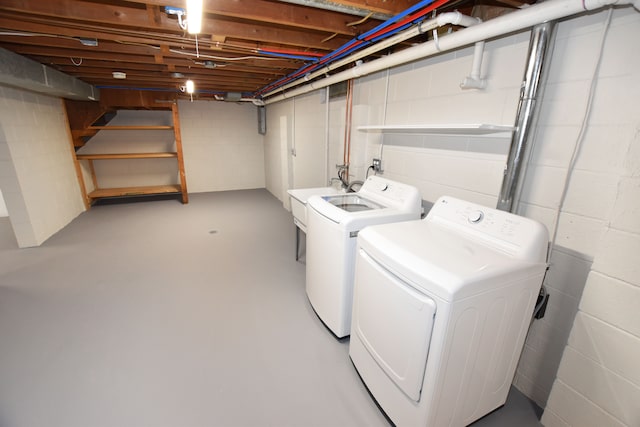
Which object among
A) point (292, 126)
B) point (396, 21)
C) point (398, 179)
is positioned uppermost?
point (396, 21)

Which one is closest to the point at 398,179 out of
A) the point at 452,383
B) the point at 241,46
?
the point at 452,383

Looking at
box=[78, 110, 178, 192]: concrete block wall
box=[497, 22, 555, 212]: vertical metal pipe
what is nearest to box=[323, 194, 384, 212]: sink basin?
box=[497, 22, 555, 212]: vertical metal pipe

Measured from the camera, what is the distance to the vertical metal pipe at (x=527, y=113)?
1.31 m

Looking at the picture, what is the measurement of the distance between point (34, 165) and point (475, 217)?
4.98 m

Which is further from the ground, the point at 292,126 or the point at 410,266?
the point at 292,126

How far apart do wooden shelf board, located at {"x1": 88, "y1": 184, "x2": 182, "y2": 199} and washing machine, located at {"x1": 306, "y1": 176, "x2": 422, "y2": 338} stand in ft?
14.4

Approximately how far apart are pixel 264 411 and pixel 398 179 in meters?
1.96

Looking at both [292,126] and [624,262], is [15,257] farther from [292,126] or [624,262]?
[624,262]

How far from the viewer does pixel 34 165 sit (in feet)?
11.7

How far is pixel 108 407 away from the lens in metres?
1.51

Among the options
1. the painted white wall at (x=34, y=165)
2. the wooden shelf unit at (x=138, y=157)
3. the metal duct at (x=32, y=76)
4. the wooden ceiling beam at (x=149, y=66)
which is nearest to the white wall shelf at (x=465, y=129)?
the wooden ceiling beam at (x=149, y=66)

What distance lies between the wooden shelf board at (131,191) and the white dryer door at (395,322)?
16.8 feet

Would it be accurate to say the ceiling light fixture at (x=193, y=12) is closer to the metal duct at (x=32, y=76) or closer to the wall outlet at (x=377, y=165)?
the wall outlet at (x=377, y=165)

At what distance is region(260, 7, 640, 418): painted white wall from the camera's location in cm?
114
